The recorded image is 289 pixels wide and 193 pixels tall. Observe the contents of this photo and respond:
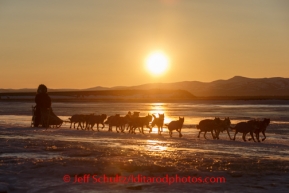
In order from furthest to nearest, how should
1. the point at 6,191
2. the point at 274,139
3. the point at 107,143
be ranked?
the point at 274,139, the point at 107,143, the point at 6,191

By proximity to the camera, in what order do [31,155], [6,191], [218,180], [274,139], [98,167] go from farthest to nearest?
[274,139] → [31,155] → [98,167] → [218,180] → [6,191]

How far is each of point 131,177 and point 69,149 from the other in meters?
5.86

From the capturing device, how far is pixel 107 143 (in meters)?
19.5

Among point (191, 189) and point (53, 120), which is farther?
point (53, 120)

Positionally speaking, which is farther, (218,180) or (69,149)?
(69,149)

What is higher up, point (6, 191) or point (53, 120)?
point (53, 120)

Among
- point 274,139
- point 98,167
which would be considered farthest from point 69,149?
point 274,139

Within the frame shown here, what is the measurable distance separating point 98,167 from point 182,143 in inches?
289

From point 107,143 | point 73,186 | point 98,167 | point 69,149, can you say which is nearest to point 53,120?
point 107,143

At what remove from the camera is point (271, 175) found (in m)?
12.1

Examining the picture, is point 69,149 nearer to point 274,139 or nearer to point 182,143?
point 182,143

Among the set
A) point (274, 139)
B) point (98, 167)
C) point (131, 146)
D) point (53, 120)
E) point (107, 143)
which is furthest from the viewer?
point (53, 120)

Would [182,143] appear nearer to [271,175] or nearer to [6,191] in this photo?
[271,175]

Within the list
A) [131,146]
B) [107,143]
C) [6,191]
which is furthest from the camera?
[107,143]
